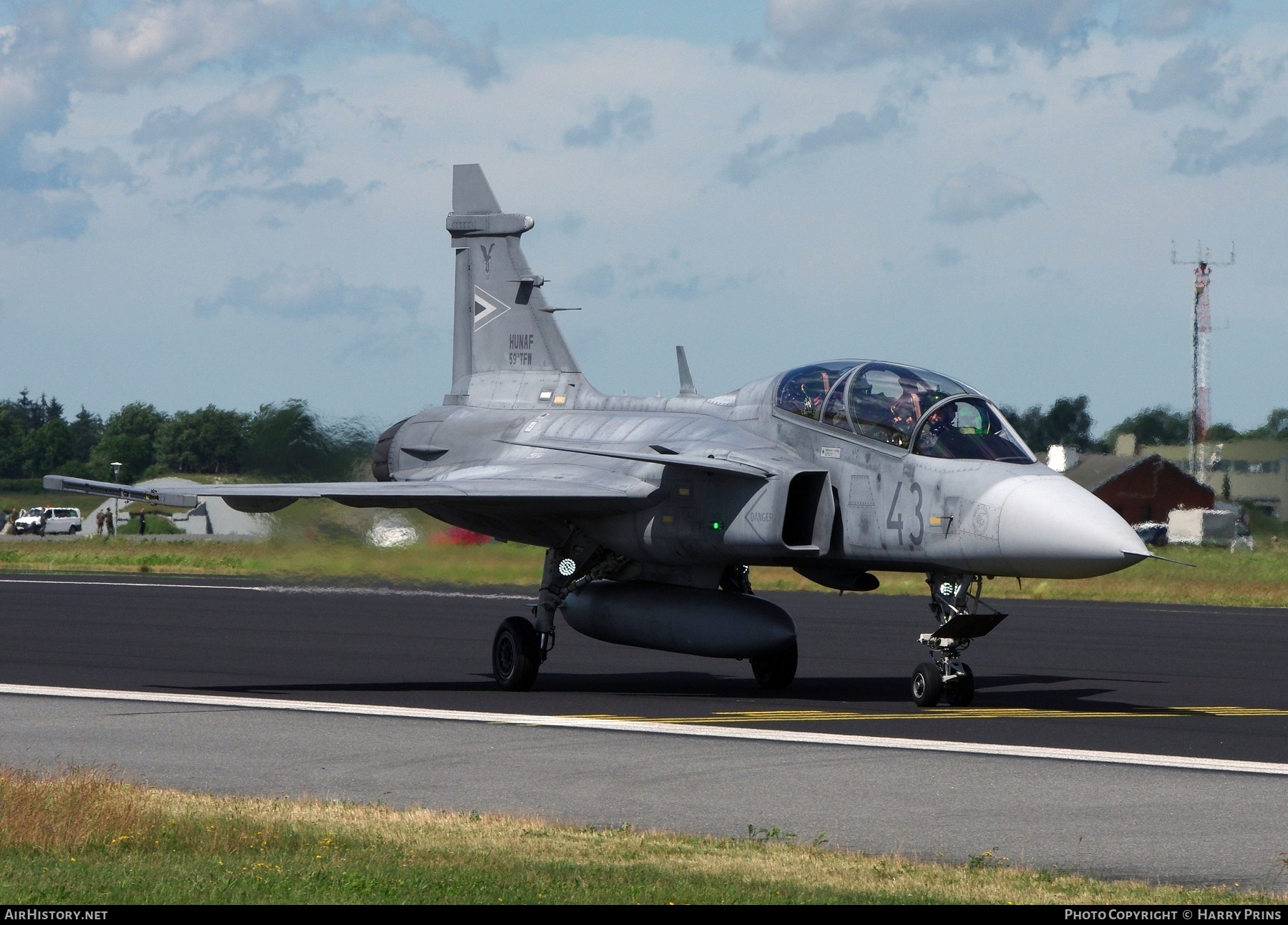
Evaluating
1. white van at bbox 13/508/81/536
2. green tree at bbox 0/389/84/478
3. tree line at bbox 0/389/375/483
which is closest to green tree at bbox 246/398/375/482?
tree line at bbox 0/389/375/483

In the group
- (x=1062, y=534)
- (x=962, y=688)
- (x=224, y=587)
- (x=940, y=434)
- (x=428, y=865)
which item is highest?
(x=940, y=434)

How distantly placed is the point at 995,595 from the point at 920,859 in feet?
96.0

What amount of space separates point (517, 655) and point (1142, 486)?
4205 cm

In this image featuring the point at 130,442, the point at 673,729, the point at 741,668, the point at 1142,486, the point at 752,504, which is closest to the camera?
the point at 673,729

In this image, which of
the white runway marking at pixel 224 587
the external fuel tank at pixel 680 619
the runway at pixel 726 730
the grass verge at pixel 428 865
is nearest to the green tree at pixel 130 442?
the white runway marking at pixel 224 587

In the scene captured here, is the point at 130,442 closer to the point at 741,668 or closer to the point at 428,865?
the point at 741,668

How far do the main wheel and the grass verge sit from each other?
7.56 metres

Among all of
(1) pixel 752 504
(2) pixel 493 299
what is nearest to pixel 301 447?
(2) pixel 493 299

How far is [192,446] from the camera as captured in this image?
3778cm

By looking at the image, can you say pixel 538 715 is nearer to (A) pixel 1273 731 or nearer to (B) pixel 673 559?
(B) pixel 673 559

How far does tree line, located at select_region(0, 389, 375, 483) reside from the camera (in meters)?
20.9

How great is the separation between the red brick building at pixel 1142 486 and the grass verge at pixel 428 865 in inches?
1479

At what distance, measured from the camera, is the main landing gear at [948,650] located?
14.3 m

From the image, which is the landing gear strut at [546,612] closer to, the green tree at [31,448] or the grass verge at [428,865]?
the grass verge at [428,865]
